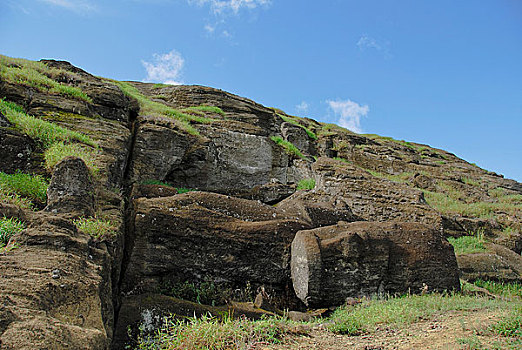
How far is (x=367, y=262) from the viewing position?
23.0 ft

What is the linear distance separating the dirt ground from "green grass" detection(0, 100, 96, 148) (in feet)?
20.3

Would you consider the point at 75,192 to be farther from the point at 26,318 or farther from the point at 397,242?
the point at 397,242

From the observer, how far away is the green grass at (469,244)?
442 inches

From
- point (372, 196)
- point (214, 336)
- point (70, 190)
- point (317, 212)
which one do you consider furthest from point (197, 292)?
point (372, 196)

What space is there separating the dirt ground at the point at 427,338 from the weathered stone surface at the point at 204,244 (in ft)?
6.55

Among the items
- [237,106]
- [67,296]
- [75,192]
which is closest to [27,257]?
[67,296]

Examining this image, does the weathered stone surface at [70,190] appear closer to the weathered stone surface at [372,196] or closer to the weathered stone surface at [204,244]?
the weathered stone surface at [204,244]

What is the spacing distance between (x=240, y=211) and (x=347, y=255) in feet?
8.05

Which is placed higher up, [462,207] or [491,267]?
[462,207]

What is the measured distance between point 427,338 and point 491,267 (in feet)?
23.6

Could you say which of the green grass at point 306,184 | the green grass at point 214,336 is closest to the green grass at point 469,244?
the green grass at point 306,184

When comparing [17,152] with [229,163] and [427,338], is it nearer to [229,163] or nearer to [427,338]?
[229,163]

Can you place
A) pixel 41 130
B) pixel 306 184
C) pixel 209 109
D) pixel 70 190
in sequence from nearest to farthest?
pixel 70 190, pixel 41 130, pixel 306 184, pixel 209 109

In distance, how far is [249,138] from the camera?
541 inches
